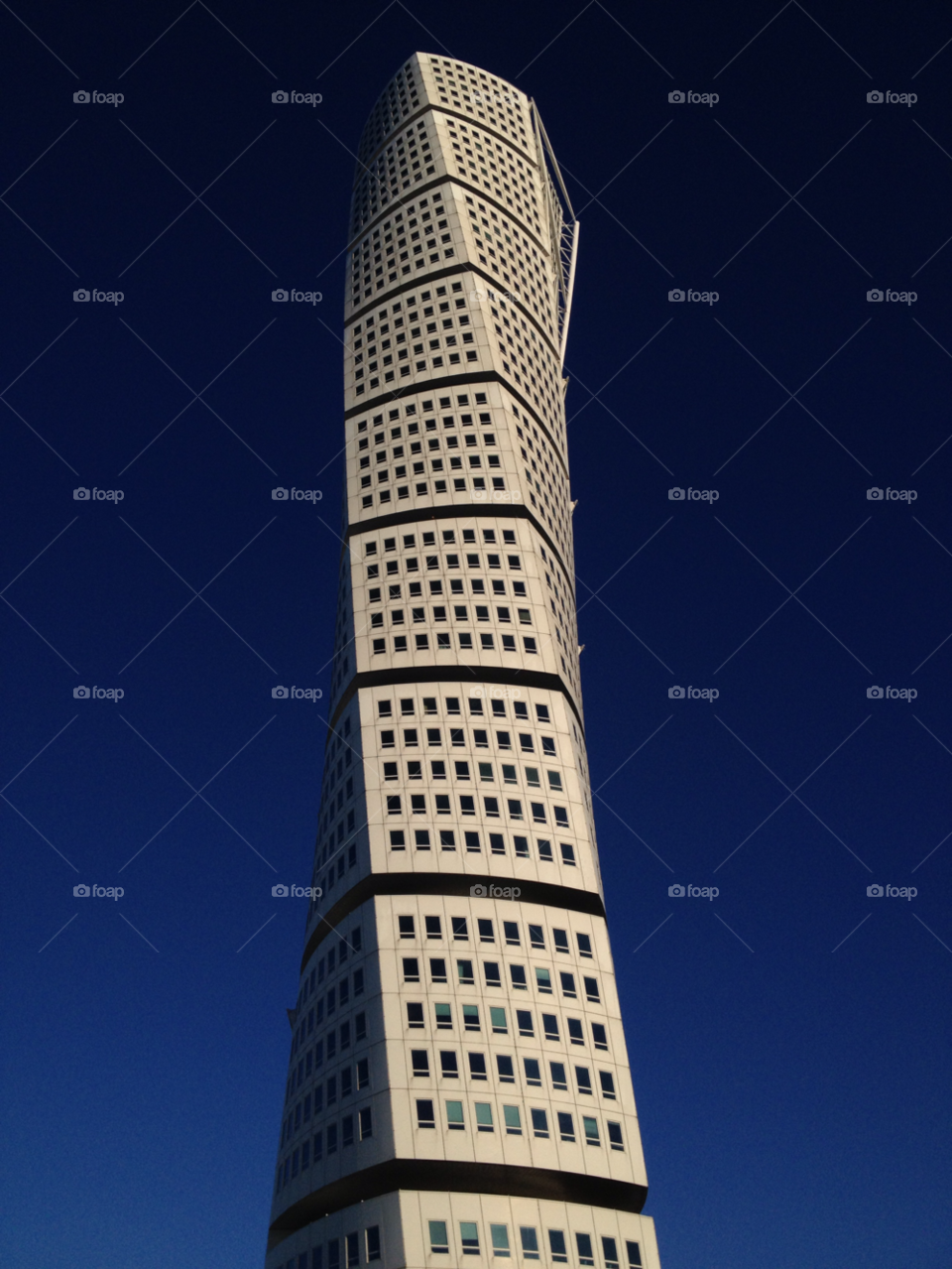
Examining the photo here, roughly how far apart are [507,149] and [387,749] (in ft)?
167

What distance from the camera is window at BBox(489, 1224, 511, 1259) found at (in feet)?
126

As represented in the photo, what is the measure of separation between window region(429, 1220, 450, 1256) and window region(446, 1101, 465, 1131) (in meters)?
2.99

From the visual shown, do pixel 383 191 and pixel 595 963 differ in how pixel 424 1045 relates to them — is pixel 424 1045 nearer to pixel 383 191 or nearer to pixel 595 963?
pixel 595 963

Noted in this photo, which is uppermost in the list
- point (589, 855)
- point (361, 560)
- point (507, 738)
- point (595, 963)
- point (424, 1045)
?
point (361, 560)

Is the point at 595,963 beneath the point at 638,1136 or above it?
above

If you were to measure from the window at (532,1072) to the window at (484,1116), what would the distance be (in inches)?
69.0

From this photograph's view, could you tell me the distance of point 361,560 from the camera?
60.5 metres

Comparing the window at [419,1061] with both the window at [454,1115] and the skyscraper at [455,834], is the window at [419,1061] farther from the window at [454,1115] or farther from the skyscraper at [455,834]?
the window at [454,1115]

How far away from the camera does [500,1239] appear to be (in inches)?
1531

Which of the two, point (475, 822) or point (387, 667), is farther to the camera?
point (387, 667)

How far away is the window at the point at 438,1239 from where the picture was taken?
38250mm

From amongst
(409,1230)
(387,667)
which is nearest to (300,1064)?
(409,1230)

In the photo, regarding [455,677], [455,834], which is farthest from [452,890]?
[455,677]

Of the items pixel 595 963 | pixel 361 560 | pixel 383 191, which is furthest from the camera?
pixel 383 191
